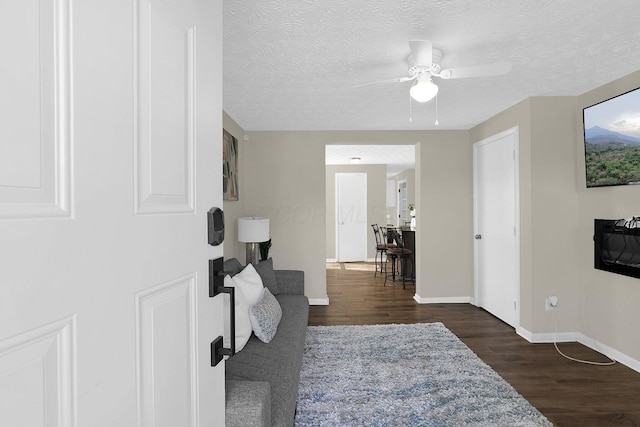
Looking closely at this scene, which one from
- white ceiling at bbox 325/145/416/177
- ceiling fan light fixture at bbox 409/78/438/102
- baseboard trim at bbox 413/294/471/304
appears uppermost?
white ceiling at bbox 325/145/416/177

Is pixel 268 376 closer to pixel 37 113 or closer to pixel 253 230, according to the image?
pixel 37 113

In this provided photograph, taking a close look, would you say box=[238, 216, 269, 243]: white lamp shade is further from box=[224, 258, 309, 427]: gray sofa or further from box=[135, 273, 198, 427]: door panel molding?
box=[135, 273, 198, 427]: door panel molding

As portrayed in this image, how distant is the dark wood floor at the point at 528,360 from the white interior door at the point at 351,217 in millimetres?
2986

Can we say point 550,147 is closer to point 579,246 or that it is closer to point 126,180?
point 579,246

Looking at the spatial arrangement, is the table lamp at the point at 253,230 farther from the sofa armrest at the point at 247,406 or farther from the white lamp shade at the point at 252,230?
the sofa armrest at the point at 247,406

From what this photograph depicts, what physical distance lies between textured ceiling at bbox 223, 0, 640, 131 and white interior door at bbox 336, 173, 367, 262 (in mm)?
4716

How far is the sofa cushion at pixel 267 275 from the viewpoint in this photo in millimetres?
3455

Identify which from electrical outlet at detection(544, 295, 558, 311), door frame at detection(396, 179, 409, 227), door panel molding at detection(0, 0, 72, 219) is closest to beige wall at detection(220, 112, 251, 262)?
door panel molding at detection(0, 0, 72, 219)

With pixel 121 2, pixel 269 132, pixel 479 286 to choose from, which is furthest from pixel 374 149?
pixel 121 2

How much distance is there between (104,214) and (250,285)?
6.85 ft

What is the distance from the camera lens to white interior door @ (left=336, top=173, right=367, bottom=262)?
8.34 m

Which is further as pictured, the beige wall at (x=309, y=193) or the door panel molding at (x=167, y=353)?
the beige wall at (x=309, y=193)

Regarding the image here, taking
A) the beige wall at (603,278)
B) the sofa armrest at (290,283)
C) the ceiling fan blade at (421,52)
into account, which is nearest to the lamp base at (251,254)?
the sofa armrest at (290,283)

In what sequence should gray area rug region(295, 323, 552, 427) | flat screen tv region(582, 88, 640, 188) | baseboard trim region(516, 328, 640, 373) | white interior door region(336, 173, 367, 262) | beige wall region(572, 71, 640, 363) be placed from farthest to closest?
white interior door region(336, 173, 367, 262)
baseboard trim region(516, 328, 640, 373)
beige wall region(572, 71, 640, 363)
flat screen tv region(582, 88, 640, 188)
gray area rug region(295, 323, 552, 427)
